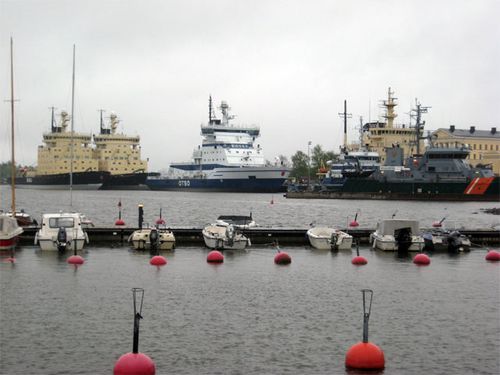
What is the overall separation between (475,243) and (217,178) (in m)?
105

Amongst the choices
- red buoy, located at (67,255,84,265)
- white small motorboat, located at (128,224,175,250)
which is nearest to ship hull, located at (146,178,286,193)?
white small motorboat, located at (128,224,175,250)

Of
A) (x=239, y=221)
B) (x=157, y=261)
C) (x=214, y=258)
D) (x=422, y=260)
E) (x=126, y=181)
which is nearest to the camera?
(x=157, y=261)

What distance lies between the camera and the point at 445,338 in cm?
2308

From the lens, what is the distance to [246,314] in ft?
85.6

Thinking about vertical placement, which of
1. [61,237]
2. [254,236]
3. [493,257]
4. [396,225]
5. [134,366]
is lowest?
[134,366]

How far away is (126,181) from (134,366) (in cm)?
16862

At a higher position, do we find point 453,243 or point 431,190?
point 431,190

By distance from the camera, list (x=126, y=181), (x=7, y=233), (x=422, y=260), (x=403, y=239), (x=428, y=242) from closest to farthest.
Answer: (x=422, y=260)
(x=7, y=233)
(x=403, y=239)
(x=428, y=242)
(x=126, y=181)

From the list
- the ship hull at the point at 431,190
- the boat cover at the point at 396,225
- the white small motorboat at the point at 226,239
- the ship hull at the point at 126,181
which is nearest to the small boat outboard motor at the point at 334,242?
the boat cover at the point at 396,225

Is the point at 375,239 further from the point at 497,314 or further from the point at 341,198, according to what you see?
the point at 341,198

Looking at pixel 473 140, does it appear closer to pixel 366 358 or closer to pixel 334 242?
pixel 334 242

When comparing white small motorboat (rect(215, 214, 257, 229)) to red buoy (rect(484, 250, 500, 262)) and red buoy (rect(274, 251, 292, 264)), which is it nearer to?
red buoy (rect(274, 251, 292, 264))

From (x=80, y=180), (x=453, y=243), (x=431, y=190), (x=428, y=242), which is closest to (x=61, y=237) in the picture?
(x=428, y=242)

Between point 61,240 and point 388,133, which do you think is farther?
point 388,133
